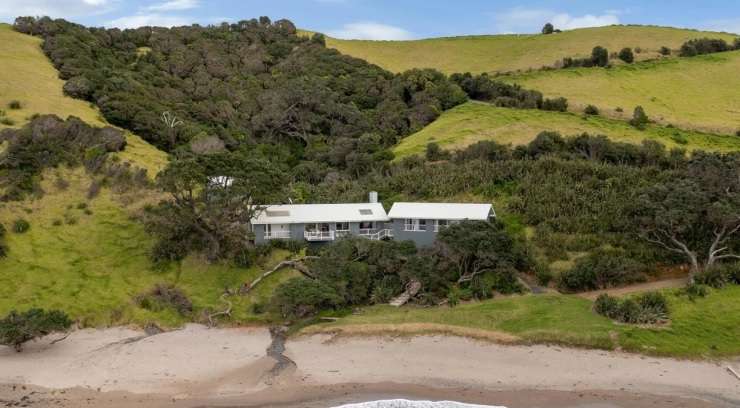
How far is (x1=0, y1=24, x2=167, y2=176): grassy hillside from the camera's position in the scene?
62.3 metres

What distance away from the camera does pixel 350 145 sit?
7706 cm

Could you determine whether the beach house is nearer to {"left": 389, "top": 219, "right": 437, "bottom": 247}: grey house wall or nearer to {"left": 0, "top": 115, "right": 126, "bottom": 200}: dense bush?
{"left": 389, "top": 219, "right": 437, "bottom": 247}: grey house wall

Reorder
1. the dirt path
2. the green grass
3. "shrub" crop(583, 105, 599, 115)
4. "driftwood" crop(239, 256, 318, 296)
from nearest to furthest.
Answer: the green grass
the dirt path
"driftwood" crop(239, 256, 318, 296)
"shrub" crop(583, 105, 599, 115)

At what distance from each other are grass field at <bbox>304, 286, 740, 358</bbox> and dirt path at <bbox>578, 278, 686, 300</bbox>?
2274mm

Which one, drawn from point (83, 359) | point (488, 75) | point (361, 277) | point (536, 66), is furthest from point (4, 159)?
point (536, 66)

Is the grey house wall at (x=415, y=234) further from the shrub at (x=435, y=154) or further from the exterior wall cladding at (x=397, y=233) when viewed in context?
the shrub at (x=435, y=154)

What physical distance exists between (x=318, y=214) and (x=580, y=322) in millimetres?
20994

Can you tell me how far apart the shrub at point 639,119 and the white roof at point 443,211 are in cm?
3614

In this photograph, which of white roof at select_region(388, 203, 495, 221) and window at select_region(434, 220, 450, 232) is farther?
window at select_region(434, 220, 450, 232)

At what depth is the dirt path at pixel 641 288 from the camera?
1585 inches

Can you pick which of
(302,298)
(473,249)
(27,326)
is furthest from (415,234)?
(27,326)

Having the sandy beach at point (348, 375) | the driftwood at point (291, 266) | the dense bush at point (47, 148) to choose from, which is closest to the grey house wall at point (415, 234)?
the driftwood at point (291, 266)

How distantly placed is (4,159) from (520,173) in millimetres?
43683

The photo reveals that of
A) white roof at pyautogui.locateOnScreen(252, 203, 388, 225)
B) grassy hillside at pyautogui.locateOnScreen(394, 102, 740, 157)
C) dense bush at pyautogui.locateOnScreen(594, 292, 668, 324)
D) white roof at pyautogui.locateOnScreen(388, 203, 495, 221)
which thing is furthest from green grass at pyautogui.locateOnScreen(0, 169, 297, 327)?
grassy hillside at pyautogui.locateOnScreen(394, 102, 740, 157)
